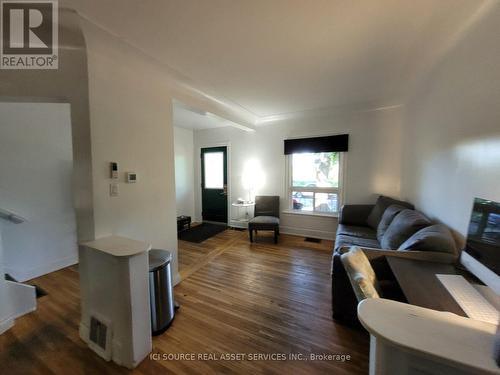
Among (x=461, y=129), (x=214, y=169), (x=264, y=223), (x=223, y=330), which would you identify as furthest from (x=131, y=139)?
(x=214, y=169)

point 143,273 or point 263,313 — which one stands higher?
point 143,273

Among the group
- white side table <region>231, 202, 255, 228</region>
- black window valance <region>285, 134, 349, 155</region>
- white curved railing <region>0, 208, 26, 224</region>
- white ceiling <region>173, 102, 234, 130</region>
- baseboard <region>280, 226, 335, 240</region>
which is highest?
white ceiling <region>173, 102, 234, 130</region>

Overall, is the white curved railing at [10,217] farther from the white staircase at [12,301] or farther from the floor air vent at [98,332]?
the floor air vent at [98,332]

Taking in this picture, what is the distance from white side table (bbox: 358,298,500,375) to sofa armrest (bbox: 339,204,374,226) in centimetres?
278

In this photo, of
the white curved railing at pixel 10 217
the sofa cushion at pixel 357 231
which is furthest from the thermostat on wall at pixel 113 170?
the sofa cushion at pixel 357 231

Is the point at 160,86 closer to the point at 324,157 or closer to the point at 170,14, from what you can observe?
the point at 170,14

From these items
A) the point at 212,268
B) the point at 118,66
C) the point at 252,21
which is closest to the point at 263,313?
the point at 212,268

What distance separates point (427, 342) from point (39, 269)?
4007 millimetres

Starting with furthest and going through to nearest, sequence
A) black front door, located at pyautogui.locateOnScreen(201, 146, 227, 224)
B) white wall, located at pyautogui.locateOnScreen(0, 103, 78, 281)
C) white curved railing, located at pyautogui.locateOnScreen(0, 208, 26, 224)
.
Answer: black front door, located at pyautogui.locateOnScreen(201, 146, 227, 224), white wall, located at pyautogui.locateOnScreen(0, 103, 78, 281), white curved railing, located at pyautogui.locateOnScreen(0, 208, 26, 224)

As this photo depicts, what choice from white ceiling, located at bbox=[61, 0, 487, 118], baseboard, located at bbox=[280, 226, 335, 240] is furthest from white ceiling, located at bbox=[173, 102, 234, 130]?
baseboard, located at bbox=[280, 226, 335, 240]

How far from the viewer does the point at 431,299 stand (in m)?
1.04

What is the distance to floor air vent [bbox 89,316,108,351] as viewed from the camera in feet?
4.95

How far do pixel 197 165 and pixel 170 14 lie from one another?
4.01 meters

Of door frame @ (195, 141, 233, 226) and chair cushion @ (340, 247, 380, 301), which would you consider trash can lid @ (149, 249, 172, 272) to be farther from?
door frame @ (195, 141, 233, 226)
